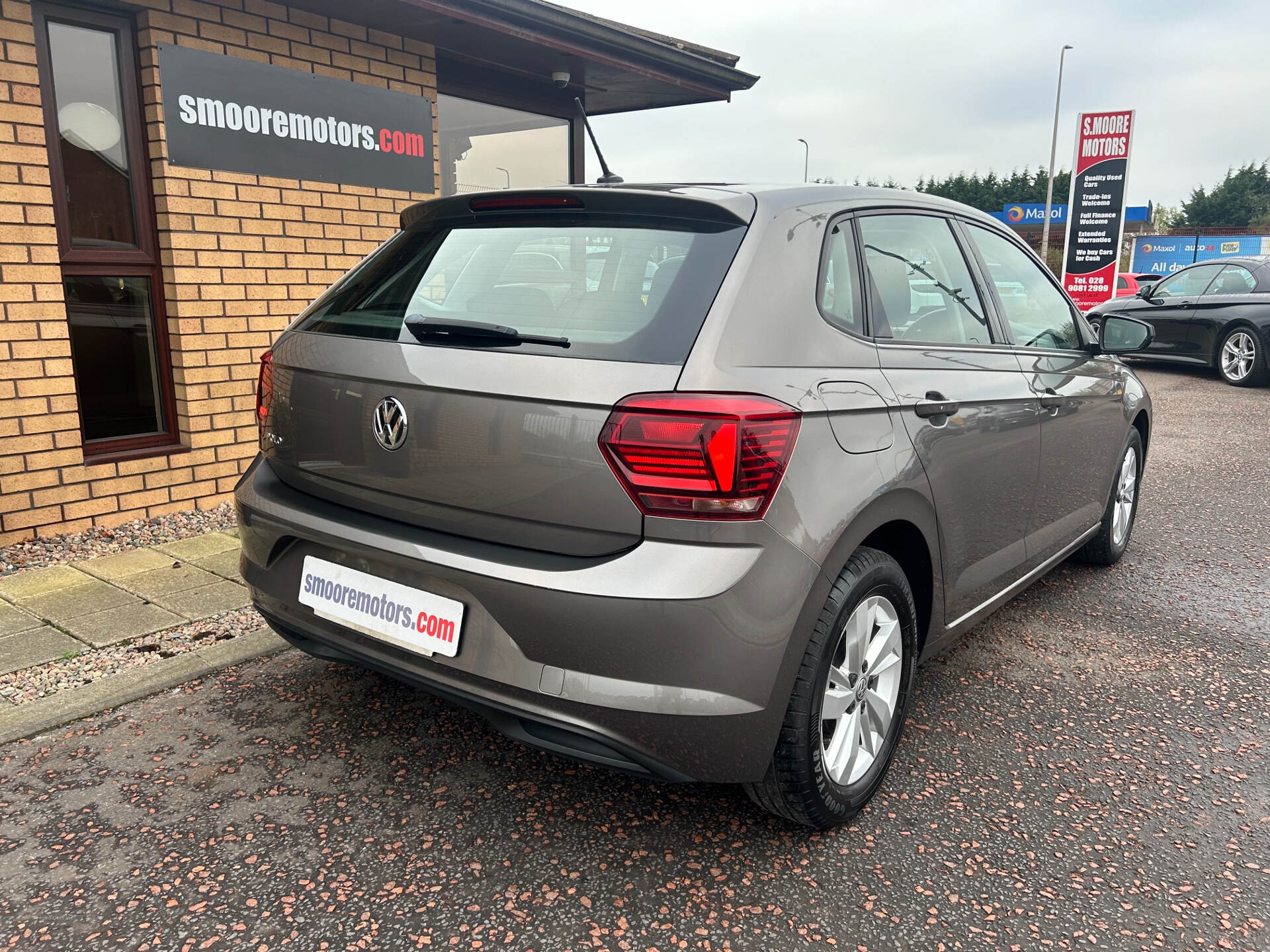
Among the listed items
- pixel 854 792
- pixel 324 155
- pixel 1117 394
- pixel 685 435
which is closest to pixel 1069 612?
pixel 1117 394

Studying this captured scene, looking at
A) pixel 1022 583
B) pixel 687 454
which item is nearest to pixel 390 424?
pixel 687 454

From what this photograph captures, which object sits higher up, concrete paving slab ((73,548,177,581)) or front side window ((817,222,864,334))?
front side window ((817,222,864,334))

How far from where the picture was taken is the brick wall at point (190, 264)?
4578mm

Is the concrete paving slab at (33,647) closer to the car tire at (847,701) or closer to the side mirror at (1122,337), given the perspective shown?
the car tire at (847,701)

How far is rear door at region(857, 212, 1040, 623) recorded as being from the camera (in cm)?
276

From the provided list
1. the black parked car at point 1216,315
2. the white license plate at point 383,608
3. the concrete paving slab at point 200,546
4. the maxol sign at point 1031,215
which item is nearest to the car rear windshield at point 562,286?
the white license plate at point 383,608

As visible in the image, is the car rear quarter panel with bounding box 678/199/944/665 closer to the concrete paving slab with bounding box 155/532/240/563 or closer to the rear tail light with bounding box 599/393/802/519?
the rear tail light with bounding box 599/393/802/519

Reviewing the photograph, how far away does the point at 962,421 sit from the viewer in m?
2.92

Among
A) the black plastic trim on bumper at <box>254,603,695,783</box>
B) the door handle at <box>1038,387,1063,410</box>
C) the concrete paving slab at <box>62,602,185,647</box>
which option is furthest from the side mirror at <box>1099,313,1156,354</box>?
the concrete paving slab at <box>62,602,185,647</box>

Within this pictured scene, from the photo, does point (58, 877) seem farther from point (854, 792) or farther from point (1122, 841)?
point (1122, 841)

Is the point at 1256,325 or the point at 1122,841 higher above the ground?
the point at 1256,325

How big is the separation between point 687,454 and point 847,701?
3.02 ft

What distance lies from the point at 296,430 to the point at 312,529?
0.31 metres

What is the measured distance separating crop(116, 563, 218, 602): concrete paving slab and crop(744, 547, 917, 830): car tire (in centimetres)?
293
